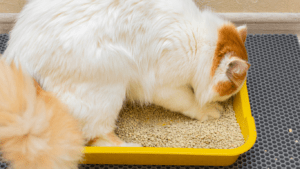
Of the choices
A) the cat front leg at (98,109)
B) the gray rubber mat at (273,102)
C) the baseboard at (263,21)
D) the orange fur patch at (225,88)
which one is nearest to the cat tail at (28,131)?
the cat front leg at (98,109)

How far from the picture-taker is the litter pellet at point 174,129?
1397 millimetres

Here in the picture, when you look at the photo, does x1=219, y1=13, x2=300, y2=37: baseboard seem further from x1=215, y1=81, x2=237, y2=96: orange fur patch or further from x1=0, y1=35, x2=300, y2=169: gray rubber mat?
x1=215, y1=81, x2=237, y2=96: orange fur patch

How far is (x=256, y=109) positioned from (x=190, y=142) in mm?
483

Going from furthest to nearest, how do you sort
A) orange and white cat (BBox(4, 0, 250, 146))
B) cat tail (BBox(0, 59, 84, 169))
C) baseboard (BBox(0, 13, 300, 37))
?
baseboard (BBox(0, 13, 300, 37)) < orange and white cat (BBox(4, 0, 250, 146)) < cat tail (BBox(0, 59, 84, 169))

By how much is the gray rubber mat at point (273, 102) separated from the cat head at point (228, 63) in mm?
323

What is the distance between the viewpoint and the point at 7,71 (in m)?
1.07

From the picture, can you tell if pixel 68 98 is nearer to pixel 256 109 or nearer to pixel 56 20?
pixel 56 20

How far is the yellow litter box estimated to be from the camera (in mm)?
1181

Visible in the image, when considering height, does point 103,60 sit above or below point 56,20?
below

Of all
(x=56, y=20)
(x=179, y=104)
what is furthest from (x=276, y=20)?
(x=56, y=20)

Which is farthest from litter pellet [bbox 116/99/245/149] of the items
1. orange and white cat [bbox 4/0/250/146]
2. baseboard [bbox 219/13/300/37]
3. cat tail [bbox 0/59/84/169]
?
baseboard [bbox 219/13/300/37]

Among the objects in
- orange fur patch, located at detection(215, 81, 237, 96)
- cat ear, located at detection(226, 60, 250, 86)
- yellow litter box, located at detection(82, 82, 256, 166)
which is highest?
cat ear, located at detection(226, 60, 250, 86)

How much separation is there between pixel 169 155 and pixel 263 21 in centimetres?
141

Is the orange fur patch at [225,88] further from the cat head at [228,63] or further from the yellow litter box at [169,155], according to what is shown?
the yellow litter box at [169,155]
